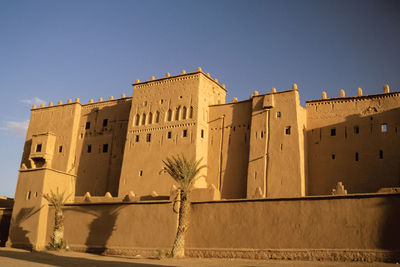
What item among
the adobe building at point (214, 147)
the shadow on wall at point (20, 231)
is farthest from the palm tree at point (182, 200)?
the shadow on wall at point (20, 231)

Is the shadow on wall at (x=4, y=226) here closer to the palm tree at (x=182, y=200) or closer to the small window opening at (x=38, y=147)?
the small window opening at (x=38, y=147)

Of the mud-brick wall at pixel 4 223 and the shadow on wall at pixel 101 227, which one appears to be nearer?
the shadow on wall at pixel 101 227

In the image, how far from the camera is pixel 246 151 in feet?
102

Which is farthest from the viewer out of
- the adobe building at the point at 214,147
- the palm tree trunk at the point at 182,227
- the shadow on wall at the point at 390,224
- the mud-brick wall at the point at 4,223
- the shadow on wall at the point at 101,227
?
the mud-brick wall at the point at 4,223

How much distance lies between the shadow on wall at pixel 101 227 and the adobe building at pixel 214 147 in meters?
1.62

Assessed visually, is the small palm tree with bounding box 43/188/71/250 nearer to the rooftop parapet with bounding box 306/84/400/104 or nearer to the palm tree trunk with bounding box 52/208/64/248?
the palm tree trunk with bounding box 52/208/64/248

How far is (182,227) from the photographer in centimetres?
2253

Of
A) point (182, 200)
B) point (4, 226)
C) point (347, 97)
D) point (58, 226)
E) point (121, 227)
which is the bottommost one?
point (4, 226)

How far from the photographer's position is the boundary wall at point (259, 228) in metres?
18.3

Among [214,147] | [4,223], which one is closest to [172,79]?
[214,147]

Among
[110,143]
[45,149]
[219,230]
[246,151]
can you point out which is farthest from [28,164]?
[219,230]

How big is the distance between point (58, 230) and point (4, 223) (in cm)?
710

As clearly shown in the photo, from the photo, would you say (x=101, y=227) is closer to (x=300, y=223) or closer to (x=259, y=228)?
(x=259, y=228)

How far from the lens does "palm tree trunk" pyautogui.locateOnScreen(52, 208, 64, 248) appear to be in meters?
27.0
